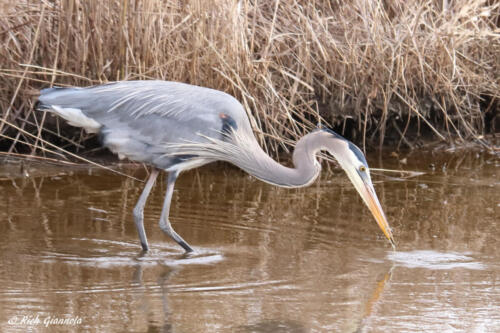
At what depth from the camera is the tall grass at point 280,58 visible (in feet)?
22.7

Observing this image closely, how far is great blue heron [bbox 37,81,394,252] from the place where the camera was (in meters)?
5.46

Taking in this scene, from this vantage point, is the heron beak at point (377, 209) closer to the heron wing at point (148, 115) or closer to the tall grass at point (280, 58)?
the heron wing at point (148, 115)

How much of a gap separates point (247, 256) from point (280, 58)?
316 cm

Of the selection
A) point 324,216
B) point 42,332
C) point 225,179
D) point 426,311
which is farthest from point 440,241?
point 42,332

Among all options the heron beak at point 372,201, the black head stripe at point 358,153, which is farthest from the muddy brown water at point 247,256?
the black head stripe at point 358,153

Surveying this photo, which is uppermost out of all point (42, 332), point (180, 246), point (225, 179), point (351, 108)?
point (351, 108)

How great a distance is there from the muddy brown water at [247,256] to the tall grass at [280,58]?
0.63 m

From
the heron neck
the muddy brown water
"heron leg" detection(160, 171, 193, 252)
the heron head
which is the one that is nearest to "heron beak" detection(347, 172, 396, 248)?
the heron head

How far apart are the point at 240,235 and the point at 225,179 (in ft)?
5.61

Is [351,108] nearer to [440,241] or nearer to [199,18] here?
[199,18]

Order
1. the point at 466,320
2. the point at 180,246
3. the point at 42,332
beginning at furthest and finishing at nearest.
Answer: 1. the point at 180,246
2. the point at 466,320
3. the point at 42,332

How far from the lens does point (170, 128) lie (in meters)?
5.49

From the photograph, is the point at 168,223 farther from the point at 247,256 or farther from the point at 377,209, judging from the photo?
the point at 377,209

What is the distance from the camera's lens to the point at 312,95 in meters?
8.09
